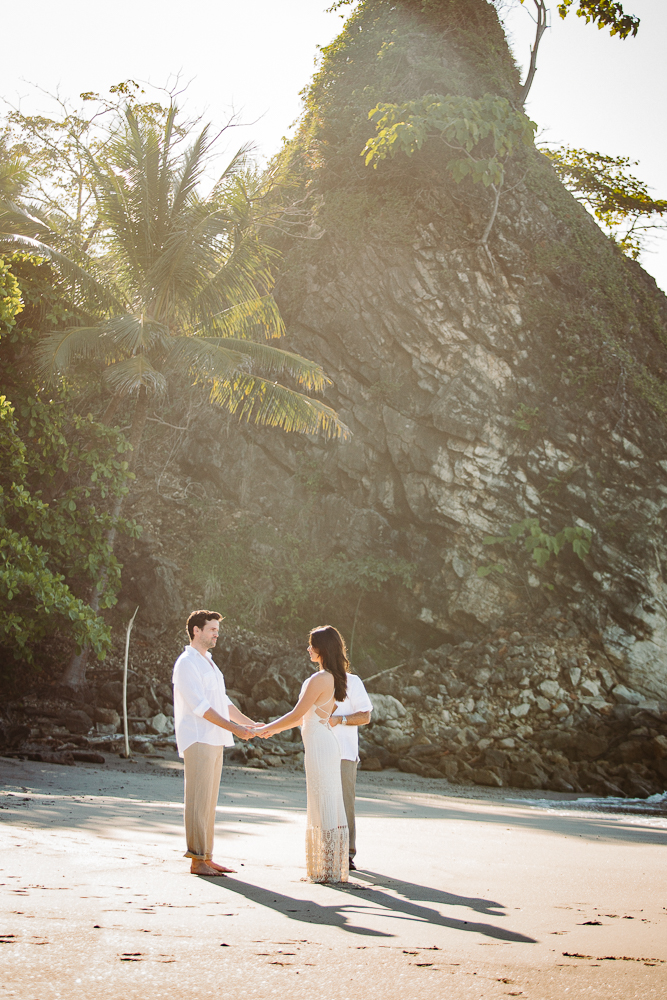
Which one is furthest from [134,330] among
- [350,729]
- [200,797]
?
[200,797]

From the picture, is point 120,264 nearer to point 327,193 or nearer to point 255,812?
point 327,193

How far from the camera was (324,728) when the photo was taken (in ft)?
15.1

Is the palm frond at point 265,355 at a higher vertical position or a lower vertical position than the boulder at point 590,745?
higher

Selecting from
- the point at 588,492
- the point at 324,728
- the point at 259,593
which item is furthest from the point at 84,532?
the point at 588,492

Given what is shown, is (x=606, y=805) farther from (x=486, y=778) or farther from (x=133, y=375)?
(x=133, y=375)

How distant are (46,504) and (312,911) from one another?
10315 millimetres

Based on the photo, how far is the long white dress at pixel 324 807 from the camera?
14.2 ft

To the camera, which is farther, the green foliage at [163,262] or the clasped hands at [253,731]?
the green foliage at [163,262]

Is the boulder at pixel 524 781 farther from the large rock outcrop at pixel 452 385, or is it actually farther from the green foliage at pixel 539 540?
the green foliage at pixel 539 540

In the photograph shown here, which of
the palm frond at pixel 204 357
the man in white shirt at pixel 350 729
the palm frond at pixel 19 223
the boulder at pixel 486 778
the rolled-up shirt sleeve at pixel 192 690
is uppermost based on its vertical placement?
the palm frond at pixel 19 223

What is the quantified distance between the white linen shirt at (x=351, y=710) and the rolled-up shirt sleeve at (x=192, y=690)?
0.84 metres

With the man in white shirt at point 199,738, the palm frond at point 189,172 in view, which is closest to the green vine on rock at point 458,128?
the palm frond at point 189,172

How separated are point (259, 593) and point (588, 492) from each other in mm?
7759

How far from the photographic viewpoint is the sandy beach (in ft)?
8.14
